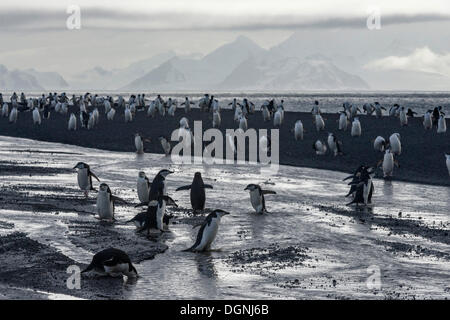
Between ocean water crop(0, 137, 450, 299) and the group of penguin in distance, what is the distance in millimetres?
275

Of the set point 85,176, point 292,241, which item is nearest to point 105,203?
point 292,241

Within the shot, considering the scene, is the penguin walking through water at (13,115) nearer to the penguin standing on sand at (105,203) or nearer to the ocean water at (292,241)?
the ocean water at (292,241)

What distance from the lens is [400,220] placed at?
17359 mm

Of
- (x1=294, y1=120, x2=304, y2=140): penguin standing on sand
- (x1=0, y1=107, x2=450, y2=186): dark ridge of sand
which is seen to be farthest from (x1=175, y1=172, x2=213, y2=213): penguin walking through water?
(x1=294, y1=120, x2=304, y2=140): penguin standing on sand

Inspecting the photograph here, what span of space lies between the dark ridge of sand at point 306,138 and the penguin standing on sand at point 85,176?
33.2 feet

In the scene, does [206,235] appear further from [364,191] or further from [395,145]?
[395,145]

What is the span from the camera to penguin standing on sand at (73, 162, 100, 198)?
65.3 feet

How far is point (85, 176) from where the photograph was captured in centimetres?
2009

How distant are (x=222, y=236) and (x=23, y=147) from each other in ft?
74.8

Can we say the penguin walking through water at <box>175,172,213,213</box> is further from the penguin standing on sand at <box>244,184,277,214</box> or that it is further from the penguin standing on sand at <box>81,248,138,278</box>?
the penguin standing on sand at <box>81,248,138,278</box>

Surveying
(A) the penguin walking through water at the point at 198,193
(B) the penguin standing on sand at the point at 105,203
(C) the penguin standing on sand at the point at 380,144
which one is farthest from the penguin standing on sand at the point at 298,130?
(B) the penguin standing on sand at the point at 105,203
